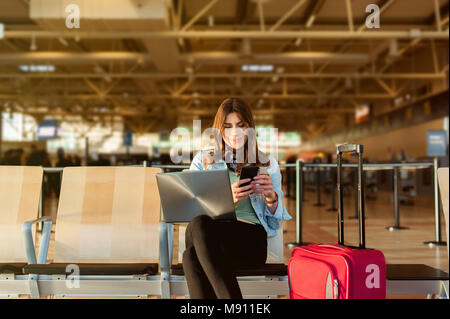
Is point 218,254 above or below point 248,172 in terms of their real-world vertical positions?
below

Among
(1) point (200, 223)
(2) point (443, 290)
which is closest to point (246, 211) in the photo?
(1) point (200, 223)

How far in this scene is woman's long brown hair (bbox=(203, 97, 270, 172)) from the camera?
2.27 meters

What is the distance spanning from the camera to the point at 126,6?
7.77 m

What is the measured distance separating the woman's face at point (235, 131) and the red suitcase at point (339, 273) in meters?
0.63

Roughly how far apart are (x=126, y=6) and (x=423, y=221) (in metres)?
6.01

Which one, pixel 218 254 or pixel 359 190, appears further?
pixel 359 190

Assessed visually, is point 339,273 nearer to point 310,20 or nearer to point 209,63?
point 310,20

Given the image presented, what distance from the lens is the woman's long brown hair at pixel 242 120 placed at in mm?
2266

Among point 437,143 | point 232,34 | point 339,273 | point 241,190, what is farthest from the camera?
point 437,143

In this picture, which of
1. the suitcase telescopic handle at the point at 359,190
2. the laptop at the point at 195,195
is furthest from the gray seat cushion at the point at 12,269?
the suitcase telescopic handle at the point at 359,190

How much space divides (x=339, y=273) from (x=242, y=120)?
89 centimetres

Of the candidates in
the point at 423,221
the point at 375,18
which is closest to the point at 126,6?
the point at 375,18

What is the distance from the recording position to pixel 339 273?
1787 mm

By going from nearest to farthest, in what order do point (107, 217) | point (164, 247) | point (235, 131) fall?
1. point (164, 247)
2. point (235, 131)
3. point (107, 217)
